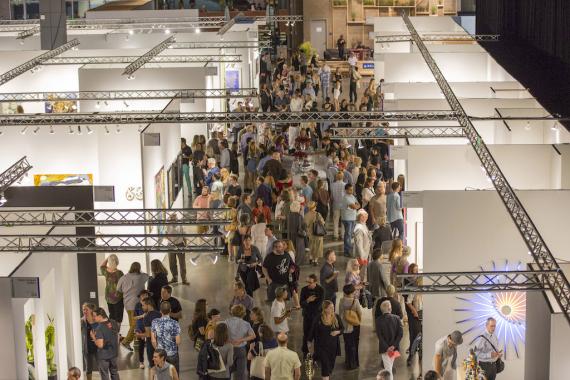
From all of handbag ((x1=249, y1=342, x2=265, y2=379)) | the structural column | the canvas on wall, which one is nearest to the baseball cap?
handbag ((x1=249, y1=342, x2=265, y2=379))

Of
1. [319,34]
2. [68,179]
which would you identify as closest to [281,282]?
[68,179]

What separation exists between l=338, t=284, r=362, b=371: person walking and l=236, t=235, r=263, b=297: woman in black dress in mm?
1909

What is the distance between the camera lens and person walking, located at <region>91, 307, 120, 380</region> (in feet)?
38.7

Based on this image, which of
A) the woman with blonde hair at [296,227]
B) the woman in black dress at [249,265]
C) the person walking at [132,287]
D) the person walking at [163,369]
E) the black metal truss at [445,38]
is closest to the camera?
the person walking at [163,369]

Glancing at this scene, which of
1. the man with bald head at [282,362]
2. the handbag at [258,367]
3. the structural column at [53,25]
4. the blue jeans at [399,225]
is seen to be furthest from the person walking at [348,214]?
the structural column at [53,25]

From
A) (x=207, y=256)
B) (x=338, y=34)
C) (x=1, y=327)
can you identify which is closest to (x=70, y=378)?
(x=1, y=327)

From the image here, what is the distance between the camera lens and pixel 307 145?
903 inches

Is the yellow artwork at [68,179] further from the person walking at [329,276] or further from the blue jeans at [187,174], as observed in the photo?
the person walking at [329,276]

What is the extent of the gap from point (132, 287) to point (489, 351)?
4190 millimetres

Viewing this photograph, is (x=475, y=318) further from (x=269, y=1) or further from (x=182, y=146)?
(x=269, y=1)

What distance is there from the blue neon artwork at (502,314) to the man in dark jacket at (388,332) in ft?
2.21

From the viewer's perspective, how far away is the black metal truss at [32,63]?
21.2m

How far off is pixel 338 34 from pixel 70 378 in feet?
107

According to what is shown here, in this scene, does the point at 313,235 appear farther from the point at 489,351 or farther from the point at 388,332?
the point at 489,351
